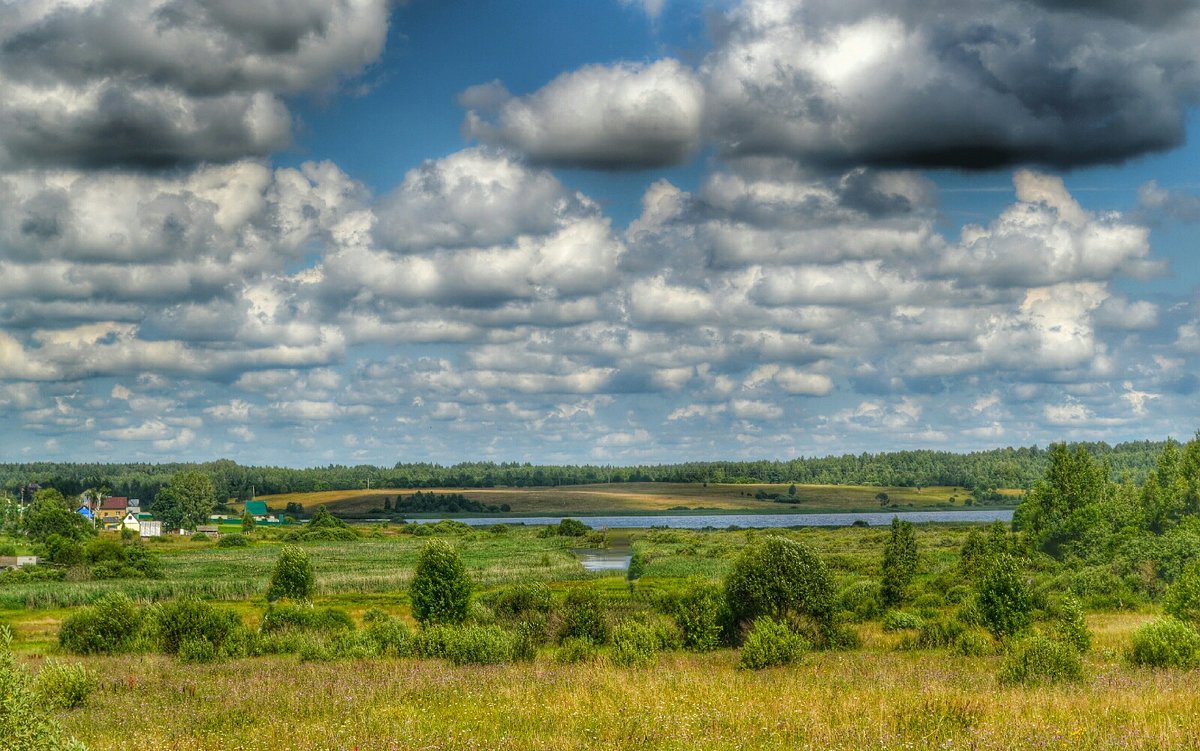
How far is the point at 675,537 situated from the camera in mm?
155750

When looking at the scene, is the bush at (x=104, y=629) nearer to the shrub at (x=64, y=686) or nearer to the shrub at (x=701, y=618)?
the shrub at (x=64, y=686)

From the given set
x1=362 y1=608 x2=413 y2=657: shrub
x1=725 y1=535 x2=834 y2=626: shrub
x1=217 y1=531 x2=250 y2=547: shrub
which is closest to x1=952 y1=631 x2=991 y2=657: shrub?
x1=725 y1=535 x2=834 y2=626: shrub

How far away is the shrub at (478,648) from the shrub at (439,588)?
1230 centimetres

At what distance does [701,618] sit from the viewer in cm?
3719

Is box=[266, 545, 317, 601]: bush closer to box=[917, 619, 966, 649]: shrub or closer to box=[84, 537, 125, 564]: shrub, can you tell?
box=[917, 619, 966, 649]: shrub

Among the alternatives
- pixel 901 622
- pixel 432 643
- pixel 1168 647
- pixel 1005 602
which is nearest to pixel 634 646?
pixel 432 643

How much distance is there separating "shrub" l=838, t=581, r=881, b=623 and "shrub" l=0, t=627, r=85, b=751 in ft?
149

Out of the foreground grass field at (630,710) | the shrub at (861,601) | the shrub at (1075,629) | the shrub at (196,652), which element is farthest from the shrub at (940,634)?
the shrub at (196,652)

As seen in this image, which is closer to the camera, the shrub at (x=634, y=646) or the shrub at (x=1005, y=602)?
the shrub at (x=634, y=646)

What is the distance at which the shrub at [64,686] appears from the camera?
22.2 meters

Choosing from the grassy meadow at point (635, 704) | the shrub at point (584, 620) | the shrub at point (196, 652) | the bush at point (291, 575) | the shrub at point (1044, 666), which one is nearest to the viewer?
the grassy meadow at point (635, 704)

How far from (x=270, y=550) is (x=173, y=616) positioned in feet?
341

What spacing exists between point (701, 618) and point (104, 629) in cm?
2553

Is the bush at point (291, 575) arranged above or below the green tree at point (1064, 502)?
below
